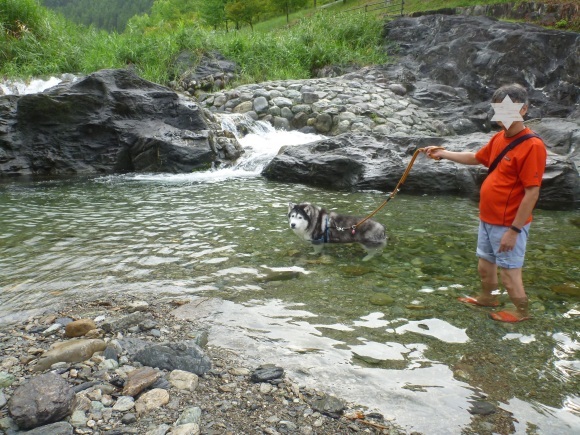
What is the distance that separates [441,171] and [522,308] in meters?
6.34

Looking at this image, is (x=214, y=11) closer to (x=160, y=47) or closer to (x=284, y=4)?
(x=284, y=4)

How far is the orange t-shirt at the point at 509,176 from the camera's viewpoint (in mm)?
3520

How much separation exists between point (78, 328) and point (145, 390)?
1182 mm

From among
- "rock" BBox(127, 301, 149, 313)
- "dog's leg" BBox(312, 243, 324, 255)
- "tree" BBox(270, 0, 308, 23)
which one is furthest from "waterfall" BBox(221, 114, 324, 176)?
"tree" BBox(270, 0, 308, 23)

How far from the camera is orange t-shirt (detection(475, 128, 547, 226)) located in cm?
352

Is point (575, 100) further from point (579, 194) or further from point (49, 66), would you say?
point (49, 66)

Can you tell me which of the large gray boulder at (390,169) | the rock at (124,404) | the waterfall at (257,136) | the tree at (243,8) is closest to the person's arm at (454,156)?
the rock at (124,404)

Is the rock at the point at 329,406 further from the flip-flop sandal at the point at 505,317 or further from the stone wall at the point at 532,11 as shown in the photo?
the stone wall at the point at 532,11

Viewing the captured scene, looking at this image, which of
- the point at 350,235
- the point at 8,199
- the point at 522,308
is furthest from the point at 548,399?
the point at 8,199

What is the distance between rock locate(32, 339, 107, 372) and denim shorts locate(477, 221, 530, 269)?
133 inches

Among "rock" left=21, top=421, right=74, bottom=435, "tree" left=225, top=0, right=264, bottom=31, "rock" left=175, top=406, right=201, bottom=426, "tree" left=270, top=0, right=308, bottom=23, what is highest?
"tree" left=270, top=0, right=308, bottom=23

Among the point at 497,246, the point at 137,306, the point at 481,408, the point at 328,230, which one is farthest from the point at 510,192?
the point at 137,306

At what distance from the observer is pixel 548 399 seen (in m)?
2.98

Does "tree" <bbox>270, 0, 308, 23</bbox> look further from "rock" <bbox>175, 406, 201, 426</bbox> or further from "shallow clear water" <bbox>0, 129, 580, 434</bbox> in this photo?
"rock" <bbox>175, 406, 201, 426</bbox>
